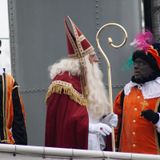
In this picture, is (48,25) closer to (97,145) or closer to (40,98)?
(40,98)

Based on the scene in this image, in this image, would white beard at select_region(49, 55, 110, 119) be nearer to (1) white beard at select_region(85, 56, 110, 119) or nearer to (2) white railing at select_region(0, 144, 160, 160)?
(1) white beard at select_region(85, 56, 110, 119)

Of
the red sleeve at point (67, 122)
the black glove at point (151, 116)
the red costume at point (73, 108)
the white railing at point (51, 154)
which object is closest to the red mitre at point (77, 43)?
the red costume at point (73, 108)

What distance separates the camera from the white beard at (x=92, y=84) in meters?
4.01

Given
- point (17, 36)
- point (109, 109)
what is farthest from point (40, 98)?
point (109, 109)

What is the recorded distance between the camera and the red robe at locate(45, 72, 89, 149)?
3.88m

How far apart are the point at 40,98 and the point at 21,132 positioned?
906 mm

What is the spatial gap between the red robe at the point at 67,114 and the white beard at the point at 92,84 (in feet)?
0.18

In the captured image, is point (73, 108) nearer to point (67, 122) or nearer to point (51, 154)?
point (67, 122)

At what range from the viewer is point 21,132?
3.89 m

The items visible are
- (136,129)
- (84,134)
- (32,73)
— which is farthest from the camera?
(32,73)

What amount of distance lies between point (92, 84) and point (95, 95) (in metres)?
0.08

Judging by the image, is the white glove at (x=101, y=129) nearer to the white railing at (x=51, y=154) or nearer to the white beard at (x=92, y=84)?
the white beard at (x=92, y=84)

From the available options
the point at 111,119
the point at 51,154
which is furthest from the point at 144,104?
the point at 51,154

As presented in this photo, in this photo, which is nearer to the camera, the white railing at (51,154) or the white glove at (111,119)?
the white railing at (51,154)
